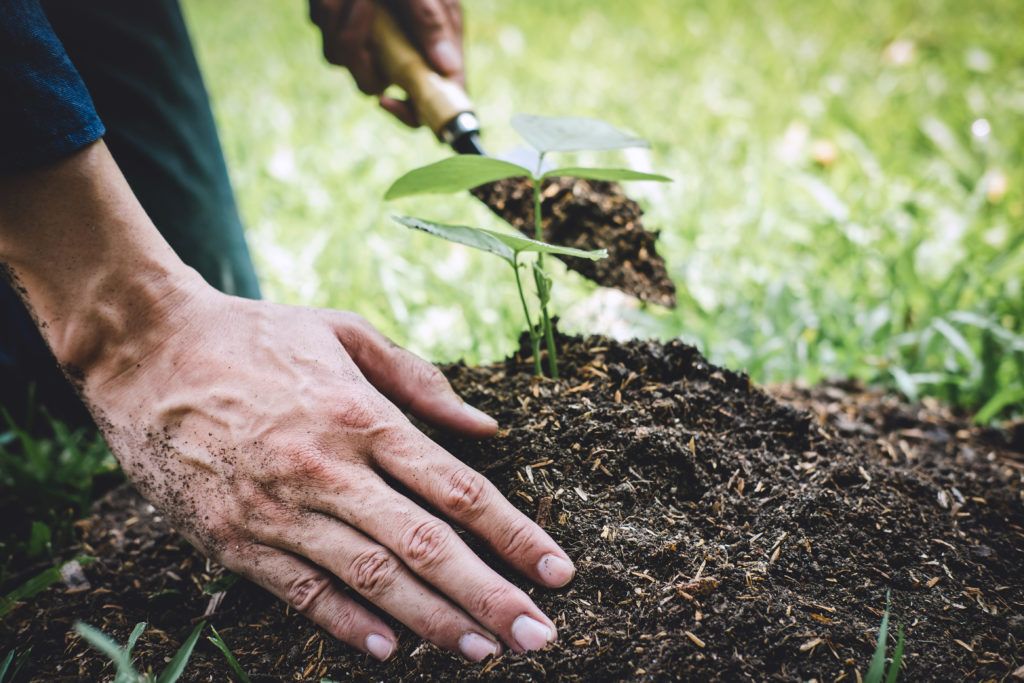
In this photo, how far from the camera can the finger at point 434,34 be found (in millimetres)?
1934

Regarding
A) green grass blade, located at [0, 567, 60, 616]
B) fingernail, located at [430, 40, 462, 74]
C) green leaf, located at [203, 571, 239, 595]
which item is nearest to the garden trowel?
fingernail, located at [430, 40, 462, 74]

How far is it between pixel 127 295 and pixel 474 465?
27.6 inches

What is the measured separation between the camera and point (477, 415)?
1.34 meters

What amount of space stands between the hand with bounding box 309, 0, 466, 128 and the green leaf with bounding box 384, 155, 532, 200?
74 centimetres

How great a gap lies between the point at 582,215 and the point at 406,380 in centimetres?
58

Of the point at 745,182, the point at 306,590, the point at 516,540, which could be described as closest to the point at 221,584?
the point at 306,590

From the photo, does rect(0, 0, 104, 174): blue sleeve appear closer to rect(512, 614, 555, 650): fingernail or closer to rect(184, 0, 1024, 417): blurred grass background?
rect(512, 614, 555, 650): fingernail

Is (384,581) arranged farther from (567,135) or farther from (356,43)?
(356,43)

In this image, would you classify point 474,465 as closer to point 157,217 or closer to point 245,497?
point 245,497

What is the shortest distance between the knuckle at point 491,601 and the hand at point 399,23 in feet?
4.52

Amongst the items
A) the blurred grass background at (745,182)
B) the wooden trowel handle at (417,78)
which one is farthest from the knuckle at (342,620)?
the wooden trowel handle at (417,78)

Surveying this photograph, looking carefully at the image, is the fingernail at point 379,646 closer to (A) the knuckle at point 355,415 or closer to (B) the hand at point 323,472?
(B) the hand at point 323,472

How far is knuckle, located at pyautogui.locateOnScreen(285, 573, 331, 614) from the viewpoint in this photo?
1.22 meters

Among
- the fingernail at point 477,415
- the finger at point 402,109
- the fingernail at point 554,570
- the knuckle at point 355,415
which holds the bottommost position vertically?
the fingernail at point 554,570
